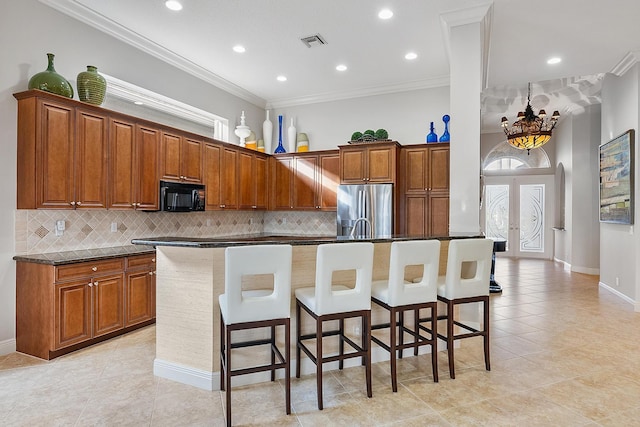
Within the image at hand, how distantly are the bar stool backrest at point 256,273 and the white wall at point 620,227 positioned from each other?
5162 mm

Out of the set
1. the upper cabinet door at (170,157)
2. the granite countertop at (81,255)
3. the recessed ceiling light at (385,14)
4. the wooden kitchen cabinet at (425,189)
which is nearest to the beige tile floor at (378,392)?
the granite countertop at (81,255)

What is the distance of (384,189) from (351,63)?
74.1 inches

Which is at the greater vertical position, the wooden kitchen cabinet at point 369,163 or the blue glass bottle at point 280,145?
the blue glass bottle at point 280,145

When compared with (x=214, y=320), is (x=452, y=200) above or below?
above

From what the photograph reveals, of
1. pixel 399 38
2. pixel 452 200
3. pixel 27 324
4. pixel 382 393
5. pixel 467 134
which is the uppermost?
pixel 399 38

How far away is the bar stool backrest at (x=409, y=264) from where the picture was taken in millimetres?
2662

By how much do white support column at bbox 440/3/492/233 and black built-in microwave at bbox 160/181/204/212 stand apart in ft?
10.6

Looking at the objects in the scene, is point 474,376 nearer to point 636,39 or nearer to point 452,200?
point 452,200

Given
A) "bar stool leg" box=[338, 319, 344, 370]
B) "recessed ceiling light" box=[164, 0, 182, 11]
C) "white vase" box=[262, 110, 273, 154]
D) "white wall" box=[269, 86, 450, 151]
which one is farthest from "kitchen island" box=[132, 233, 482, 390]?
"white vase" box=[262, 110, 273, 154]

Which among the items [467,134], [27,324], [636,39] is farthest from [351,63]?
[27,324]

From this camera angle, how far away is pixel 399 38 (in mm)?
4387

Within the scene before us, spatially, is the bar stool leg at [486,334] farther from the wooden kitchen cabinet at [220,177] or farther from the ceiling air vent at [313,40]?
the wooden kitchen cabinet at [220,177]

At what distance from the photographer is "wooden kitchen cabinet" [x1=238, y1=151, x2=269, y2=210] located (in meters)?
5.90

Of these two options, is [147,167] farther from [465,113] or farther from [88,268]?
[465,113]
